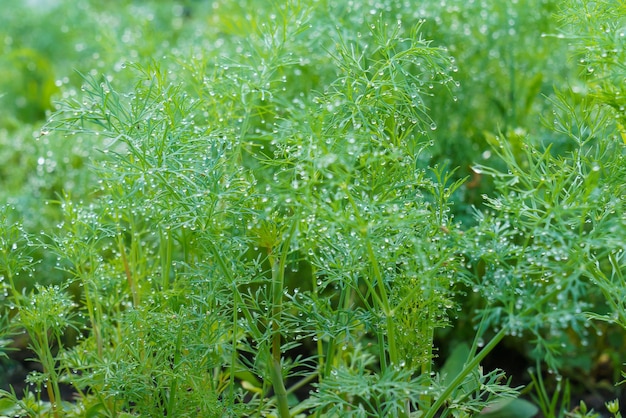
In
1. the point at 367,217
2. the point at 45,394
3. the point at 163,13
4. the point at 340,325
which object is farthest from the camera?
the point at 163,13

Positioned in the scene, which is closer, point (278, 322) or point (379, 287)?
point (379, 287)

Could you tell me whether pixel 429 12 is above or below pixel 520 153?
above

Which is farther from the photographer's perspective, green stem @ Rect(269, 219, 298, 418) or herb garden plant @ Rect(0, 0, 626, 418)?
green stem @ Rect(269, 219, 298, 418)

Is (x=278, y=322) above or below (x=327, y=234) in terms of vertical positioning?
below

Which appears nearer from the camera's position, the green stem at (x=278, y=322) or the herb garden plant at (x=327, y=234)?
the herb garden plant at (x=327, y=234)

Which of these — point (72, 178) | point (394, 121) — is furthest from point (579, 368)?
point (72, 178)

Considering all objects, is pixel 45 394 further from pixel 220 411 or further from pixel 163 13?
pixel 163 13

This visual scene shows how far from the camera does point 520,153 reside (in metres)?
2.08

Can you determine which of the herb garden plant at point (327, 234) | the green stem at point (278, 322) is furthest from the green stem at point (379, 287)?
the green stem at point (278, 322)

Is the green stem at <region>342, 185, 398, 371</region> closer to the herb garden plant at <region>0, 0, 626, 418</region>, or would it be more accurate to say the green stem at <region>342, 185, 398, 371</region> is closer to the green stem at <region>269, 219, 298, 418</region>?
the herb garden plant at <region>0, 0, 626, 418</region>

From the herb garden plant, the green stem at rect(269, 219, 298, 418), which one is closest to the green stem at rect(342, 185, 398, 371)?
the herb garden plant

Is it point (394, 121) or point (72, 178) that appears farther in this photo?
point (72, 178)

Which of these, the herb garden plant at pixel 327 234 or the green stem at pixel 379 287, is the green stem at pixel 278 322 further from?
the green stem at pixel 379 287

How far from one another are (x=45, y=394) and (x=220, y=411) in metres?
0.80
